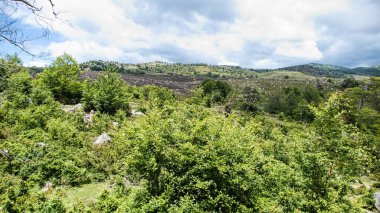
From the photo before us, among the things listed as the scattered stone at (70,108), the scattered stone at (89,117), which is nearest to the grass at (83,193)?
the scattered stone at (89,117)

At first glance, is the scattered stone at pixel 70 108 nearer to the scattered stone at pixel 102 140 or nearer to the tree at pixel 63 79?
the tree at pixel 63 79

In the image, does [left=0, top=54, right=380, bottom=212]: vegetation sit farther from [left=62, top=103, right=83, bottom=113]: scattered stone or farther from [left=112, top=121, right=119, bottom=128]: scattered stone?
[left=62, top=103, right=83, bottom=113]: scattered stone

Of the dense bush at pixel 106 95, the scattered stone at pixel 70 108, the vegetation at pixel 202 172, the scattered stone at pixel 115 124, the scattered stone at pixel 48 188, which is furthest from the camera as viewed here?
the dense bush at pixel 106 95

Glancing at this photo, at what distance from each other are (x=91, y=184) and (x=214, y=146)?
36.1 feet

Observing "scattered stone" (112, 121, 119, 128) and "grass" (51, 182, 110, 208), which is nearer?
"grass" (51, 182, 110, 208)

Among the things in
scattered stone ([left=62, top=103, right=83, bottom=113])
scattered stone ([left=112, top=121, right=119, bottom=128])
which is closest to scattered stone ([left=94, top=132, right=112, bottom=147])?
scattered stone ([left=112, top=121, right=119, bottom=128])

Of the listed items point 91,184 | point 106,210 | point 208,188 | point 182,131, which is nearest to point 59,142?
point 91,184

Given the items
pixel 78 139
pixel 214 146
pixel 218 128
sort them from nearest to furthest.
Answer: pixel 214 146 → pixel 218 128 → pixel 78 139

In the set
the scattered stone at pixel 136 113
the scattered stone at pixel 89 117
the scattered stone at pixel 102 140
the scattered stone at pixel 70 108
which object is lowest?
Result: the scattered stone at pixel 102 140

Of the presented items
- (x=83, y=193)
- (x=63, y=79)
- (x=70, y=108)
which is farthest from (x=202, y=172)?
(x=63, y=79)

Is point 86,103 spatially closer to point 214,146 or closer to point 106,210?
point 106,210

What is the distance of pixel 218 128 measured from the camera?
13.2m

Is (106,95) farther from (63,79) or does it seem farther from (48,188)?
(48,188)

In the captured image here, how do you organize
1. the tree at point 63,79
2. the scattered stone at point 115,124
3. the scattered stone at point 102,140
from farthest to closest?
the tree at point 63,79 → the scattered stone at point 115,124 → the scattered stone at point 102,140
